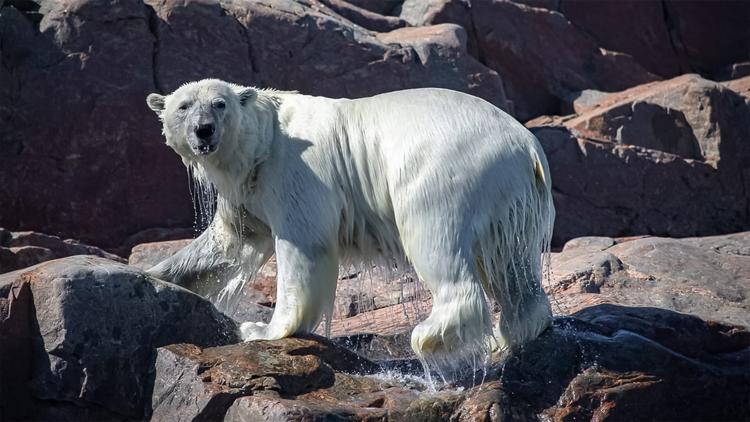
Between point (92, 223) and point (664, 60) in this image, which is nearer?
point (92, 223)

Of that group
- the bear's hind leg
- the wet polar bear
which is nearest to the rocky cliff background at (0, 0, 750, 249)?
the wet polar bear

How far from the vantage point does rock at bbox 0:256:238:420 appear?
540 cm

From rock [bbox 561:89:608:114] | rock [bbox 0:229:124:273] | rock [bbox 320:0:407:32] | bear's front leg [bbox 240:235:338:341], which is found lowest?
rock [bbox 561:89:608:114]

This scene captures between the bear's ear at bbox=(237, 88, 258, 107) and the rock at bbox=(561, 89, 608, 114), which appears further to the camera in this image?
the rock at bbox=(561, 89, 608, 114)

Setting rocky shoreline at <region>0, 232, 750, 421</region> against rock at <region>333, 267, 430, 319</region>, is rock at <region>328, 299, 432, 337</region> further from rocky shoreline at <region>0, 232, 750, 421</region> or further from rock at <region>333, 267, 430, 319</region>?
rocky shoreline at <region>0, 232, 750, 421</region>

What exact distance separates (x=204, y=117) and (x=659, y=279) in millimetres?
3352

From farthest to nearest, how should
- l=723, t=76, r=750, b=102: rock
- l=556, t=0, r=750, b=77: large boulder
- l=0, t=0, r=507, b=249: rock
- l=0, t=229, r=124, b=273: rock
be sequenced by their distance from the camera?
1. l=556, t=0, r=750, b=77: large boulder
2. l=723, t=76, r=750, b=102: rock
3. l=0, t=0, r=507, b=249: rock
4. l=0, t=229, r=124, b=273: rock

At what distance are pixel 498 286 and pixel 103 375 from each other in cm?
206

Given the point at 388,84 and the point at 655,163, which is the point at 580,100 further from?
the point at 388,84

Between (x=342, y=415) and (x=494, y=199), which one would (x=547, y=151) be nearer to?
(x=494, y=199)

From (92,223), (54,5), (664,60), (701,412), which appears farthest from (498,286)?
(664,60)

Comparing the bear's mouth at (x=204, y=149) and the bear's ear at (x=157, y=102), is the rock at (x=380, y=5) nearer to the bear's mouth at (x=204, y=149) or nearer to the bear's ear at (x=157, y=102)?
the bear's ear at (x=157, y=102)

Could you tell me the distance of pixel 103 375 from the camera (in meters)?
5.41

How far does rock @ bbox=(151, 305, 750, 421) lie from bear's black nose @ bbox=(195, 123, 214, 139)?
3.78 ft
